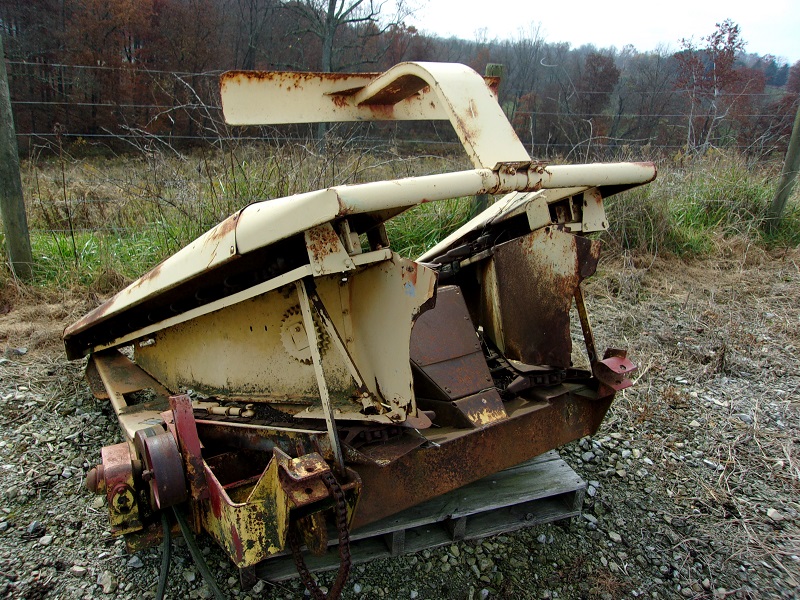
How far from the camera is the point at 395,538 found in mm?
2172

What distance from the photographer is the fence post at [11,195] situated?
4.04m

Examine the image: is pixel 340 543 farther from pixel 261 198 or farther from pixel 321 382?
Answer: pixel 261 198

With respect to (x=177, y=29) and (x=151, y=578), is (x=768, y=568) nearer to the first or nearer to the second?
(x=151, y=578)

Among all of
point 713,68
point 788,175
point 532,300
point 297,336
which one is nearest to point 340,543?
point 297,336

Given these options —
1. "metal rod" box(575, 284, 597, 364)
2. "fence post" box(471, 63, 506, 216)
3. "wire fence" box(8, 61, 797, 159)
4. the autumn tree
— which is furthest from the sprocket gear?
the autumn tree

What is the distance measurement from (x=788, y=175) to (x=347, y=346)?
20.7ft

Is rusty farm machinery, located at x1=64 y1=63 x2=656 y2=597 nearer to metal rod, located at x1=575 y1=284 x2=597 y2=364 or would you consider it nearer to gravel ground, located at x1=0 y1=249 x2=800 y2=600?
metal rod, located at x1=575 y1=284 x2=597 y2=364

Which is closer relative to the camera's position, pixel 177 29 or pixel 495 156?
pixel 495 156

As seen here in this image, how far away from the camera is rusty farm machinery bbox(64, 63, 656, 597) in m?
1.78

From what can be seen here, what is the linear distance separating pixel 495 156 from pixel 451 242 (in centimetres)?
92

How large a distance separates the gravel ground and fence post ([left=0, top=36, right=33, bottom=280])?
1.23ft

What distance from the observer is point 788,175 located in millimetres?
6418

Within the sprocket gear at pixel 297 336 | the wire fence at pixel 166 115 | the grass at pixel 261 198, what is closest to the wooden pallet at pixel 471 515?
the sprocket gear at pixel 297 336

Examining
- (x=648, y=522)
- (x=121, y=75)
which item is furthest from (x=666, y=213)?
(x=121, y=75)
